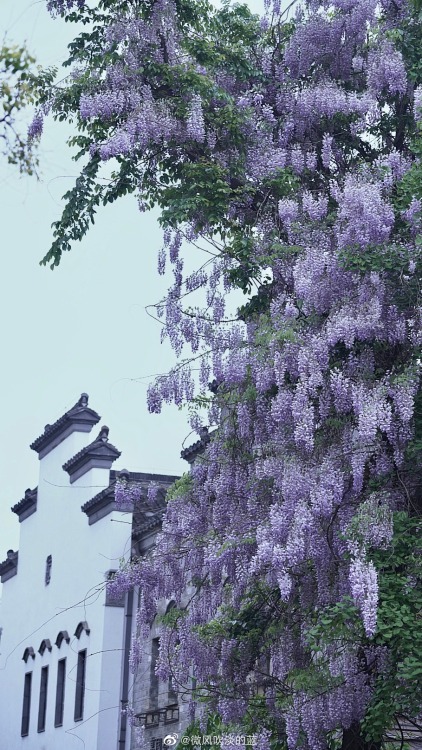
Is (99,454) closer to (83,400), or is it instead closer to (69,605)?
(83,400)

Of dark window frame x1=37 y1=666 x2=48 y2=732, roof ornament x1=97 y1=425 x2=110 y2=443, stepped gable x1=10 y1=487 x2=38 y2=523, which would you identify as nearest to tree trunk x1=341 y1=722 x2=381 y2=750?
roof ornament x1=97 y1=425 x2=110 y2=443

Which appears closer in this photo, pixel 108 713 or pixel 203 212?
pixel 203 212

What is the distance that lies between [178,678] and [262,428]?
11.7 feet

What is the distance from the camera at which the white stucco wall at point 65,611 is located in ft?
94.2

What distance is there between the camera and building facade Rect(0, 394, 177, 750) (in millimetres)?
28672

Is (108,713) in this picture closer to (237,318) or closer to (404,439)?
(237,318)

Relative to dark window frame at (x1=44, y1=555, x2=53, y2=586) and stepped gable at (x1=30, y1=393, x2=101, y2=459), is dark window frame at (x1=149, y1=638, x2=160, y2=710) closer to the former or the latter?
stepped gable at (x1=30, y1=393, x2=101, y2=459)

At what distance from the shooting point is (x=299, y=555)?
38.4ft

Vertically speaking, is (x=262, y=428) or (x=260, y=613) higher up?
(x=262, y=428)

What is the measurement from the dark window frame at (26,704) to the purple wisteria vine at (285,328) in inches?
787

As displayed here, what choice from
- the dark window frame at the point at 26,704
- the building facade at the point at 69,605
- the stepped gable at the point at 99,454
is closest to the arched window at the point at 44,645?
the building facade at the point at 69,605

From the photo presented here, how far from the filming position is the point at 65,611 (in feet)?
109

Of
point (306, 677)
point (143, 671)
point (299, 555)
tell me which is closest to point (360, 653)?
point (306, 677)

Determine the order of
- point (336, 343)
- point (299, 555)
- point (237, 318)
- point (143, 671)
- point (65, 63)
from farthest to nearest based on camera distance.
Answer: point (143, 671) → point (65, 63) → point (237, 318) → point (336, 343) → point (299, 555)
